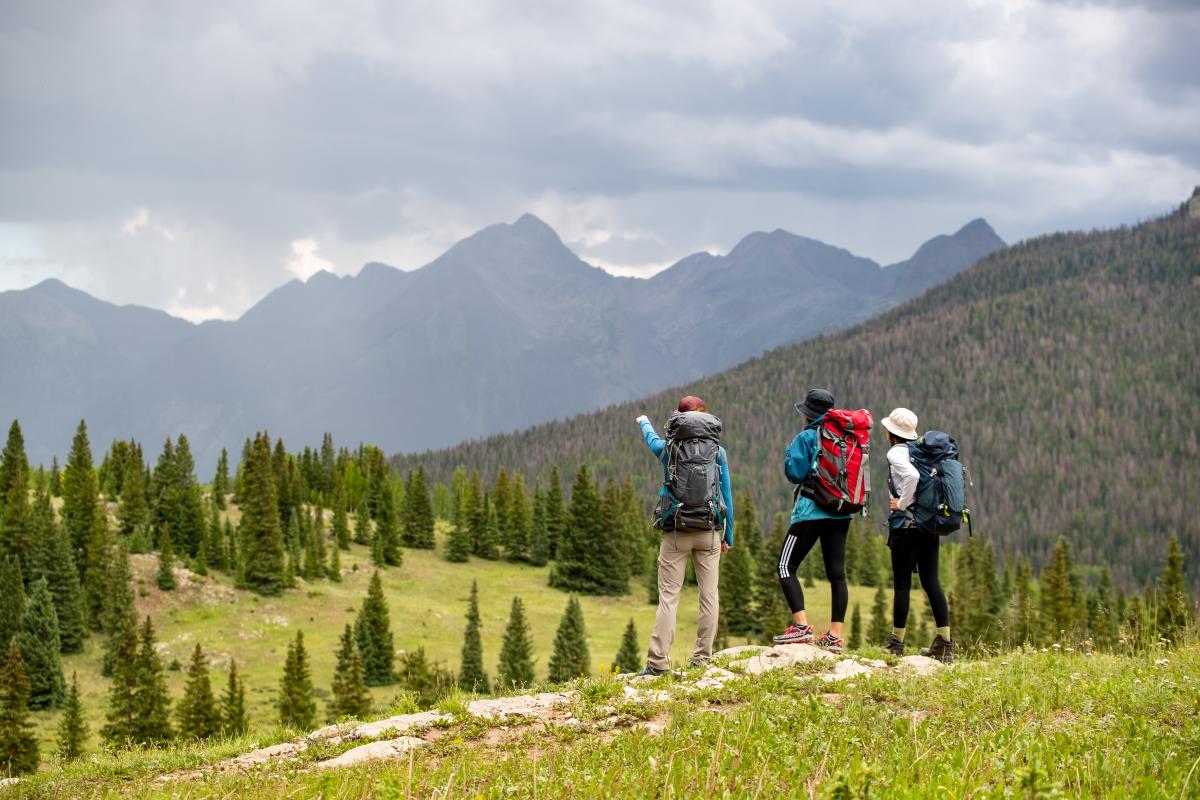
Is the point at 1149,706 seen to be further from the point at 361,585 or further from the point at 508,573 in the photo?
the point at 508,573

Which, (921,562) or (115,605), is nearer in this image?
(921,562)

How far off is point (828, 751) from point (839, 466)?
5.72 m

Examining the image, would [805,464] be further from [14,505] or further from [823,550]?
[14,505]

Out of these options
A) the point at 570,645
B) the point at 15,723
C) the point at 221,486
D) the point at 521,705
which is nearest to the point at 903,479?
the point at 521,705

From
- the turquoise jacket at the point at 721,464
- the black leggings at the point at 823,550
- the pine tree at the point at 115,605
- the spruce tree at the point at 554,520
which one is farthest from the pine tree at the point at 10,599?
the black leggings at the point at 823,550

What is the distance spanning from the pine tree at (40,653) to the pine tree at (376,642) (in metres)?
19.2

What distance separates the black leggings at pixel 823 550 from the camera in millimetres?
12539

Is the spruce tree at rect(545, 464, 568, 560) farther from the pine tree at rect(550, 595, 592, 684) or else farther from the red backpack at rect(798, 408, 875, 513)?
the red backpack at rect(798, 408, 875, 513)

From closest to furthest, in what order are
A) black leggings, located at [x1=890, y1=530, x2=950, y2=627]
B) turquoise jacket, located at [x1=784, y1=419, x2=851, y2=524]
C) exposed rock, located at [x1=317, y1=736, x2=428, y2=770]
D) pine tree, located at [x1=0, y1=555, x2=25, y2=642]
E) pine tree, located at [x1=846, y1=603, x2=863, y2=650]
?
exposed rock, located at [x1=317, y1=736, x2=428, y2=770]
turquoise jacket, located at [x1=784, y1=419, x2=851, y2=524]
black leggings, located at [x1=890, y1=530, x2=950, y2=627]
pine tree, located at [x1=0, y1=555, x2=25, y2=642]
pine tree, located at [x1=846, y1=603, x2=863, y2=650]

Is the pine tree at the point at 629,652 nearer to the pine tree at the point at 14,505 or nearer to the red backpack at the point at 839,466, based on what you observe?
the pine tree at the point at 14,505

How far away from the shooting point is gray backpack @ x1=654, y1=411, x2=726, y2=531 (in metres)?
11.5

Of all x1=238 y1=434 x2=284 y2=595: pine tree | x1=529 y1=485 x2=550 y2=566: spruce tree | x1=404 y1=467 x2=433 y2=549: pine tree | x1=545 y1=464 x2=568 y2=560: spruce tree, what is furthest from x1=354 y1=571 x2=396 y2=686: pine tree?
x1=545 y1=464 x2=568 y2=560: spruce tree

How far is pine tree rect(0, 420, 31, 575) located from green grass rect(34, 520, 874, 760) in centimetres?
820

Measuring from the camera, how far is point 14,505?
7131 cm
